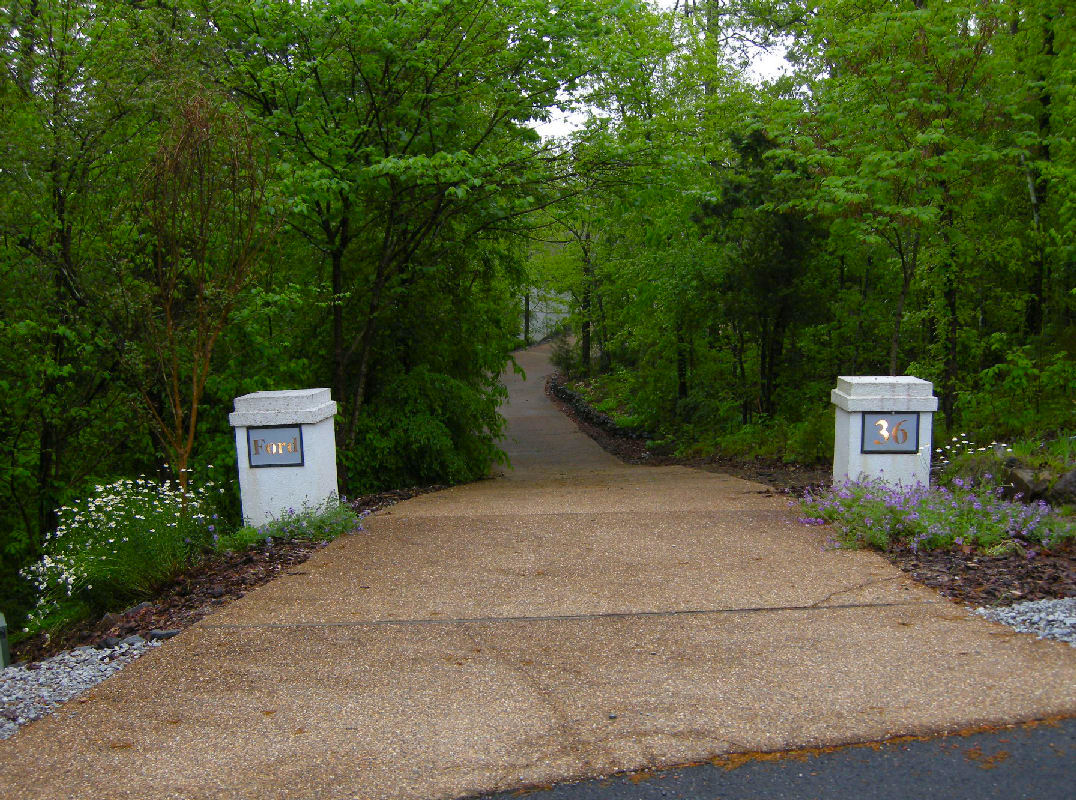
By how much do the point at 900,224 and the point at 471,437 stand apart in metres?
6.71

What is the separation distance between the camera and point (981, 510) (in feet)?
21.1

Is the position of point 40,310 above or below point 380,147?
below

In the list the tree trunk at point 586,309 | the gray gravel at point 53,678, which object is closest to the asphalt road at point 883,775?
the gray gravel at point 53,678

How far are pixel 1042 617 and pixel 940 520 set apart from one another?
5.30ft

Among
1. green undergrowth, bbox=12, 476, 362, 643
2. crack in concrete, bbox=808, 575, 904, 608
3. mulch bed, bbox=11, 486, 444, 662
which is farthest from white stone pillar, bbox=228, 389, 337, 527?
crack in concrete, bbox=808, 575, 904, 608

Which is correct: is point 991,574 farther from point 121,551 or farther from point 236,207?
point 236,207

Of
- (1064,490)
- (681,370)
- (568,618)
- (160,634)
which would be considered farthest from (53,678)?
(681,370)

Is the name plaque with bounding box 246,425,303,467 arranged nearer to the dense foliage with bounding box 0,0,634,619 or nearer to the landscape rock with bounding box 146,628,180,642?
the dense foliage with bounding box 0,0,634,619

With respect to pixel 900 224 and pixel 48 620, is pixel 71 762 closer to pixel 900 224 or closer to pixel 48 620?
pixel 48 620

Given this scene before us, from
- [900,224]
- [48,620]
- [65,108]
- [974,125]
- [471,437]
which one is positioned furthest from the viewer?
[471,437]

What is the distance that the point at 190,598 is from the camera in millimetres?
5797

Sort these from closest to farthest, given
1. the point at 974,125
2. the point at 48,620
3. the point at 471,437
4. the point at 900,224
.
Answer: the point at 48,620, the point at 900,224, the point at 974,125, the point at 471,437

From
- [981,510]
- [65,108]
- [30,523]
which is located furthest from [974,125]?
[30,523]

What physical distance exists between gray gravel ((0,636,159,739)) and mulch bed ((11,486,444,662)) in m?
0.18
